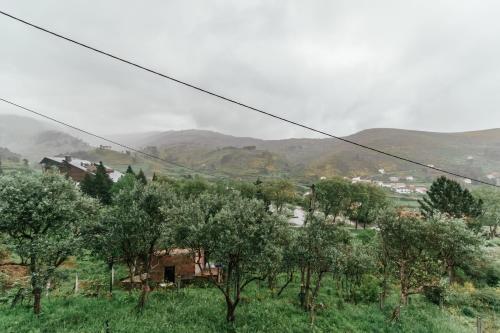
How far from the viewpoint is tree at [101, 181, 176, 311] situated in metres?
23.1

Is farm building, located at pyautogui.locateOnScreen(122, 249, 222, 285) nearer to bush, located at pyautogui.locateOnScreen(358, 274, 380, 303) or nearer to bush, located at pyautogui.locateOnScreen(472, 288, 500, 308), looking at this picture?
bush, located at pyautogui.locateOnScreen(358, 274, 380, 303)

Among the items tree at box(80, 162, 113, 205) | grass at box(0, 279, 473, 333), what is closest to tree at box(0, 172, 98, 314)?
grass at box(0, 279, 473, 333)

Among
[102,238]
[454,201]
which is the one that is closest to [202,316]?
[102,238]

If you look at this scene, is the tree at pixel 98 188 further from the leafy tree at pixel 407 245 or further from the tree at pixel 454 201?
the tree at pixel 454 201

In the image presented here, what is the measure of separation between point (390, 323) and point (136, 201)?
25912 mm

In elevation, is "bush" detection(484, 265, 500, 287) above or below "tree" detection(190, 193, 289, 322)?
below

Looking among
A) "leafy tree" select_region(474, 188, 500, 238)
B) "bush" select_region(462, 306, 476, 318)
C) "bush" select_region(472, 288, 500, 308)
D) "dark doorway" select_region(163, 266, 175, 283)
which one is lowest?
"bush" select_region(462, 306, 476, 318)

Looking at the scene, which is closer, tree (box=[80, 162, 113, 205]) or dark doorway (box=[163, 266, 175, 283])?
dark doorway (box=[163, 266, 175, 283])

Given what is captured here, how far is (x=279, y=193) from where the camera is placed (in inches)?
3807

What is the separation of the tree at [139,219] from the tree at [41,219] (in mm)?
2753

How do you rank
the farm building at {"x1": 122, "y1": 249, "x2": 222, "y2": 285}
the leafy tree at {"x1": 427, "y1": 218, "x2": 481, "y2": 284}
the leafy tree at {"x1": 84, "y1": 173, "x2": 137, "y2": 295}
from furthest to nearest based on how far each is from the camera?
the farm building at {"x1": 122, "y1": 249, "x2": 222, "y2": 285}, the leafy tree at {"x1": 427, "y1": 218, "x2": 481, "y2": 284}, the leafy tree at {"x1": 84, "y1": 173, "x2": 137, "y2": 295}

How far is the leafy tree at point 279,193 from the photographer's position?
96.0 m

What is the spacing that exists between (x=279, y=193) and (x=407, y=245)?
68033 millimetres

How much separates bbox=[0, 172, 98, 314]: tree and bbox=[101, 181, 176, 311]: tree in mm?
2753
